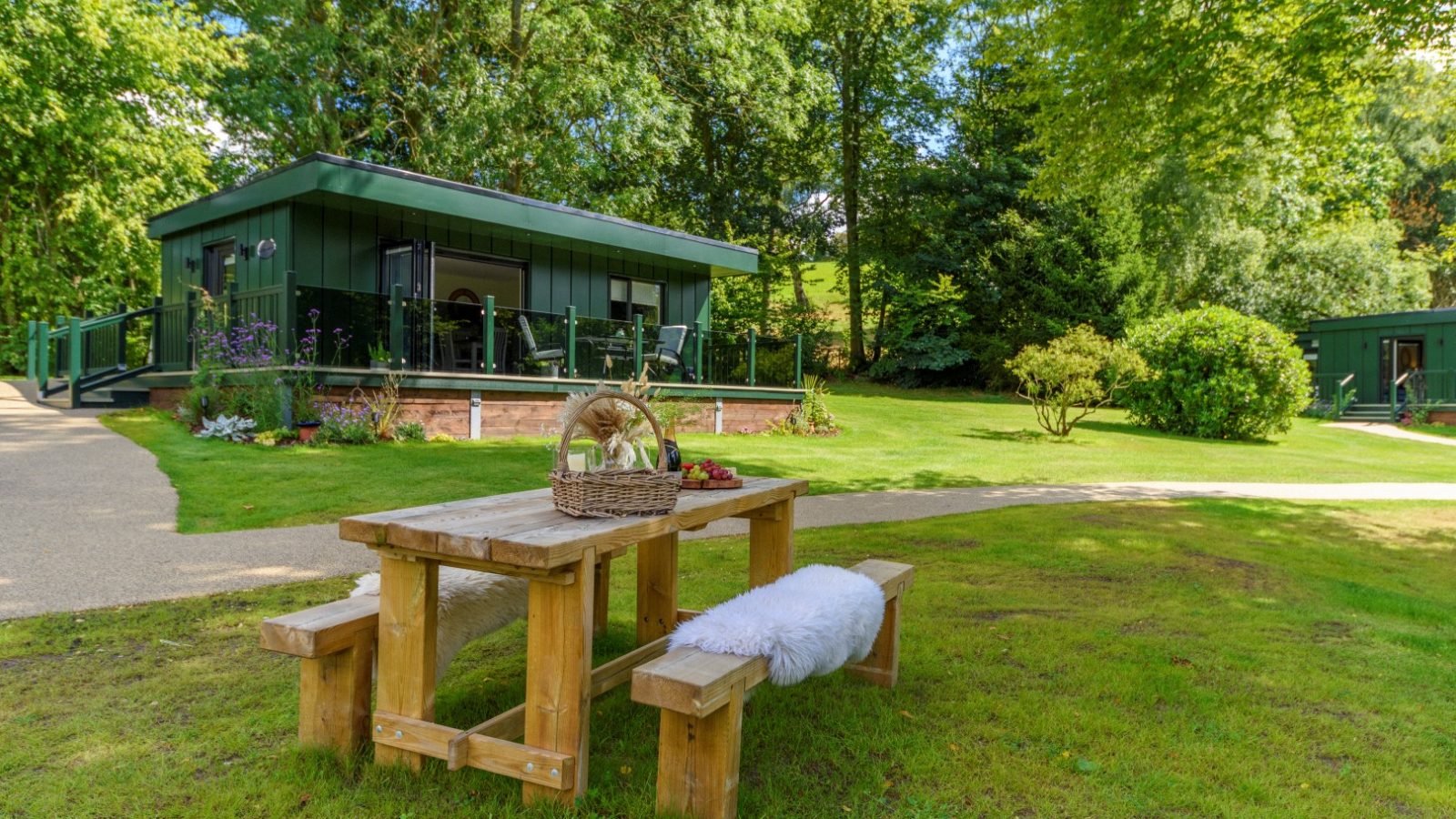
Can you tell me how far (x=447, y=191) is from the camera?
1123 cm

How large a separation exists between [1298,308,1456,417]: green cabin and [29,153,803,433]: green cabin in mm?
17372

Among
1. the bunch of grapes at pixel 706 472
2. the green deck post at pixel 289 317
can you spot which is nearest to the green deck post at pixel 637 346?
the green deck post at pixel 289 317

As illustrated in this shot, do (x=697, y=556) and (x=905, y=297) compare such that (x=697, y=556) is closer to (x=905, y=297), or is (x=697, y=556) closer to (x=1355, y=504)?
(x=1355, y=504)

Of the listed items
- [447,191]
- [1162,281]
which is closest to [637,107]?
[447,191]

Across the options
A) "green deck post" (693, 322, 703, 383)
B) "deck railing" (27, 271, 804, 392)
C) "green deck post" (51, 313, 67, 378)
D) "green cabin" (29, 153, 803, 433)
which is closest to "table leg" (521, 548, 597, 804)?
"green cabin" (29, 153, 803, 433)

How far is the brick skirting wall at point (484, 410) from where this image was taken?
10523 millimetres

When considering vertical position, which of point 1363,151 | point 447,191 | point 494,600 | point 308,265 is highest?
point 1363,151

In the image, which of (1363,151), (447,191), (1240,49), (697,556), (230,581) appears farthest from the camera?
(1363,151)

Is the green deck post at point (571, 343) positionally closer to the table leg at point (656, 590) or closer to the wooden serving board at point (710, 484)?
the table leg at point (656, 590)

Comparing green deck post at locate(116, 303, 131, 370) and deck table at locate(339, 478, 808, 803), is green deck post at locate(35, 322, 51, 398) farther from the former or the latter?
deck table at locate(339, 478, 808, 803)

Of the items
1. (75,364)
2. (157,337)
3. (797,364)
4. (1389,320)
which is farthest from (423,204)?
(1389,320)

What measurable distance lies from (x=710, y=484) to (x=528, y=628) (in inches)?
41.6

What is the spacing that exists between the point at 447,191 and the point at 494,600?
949 cm

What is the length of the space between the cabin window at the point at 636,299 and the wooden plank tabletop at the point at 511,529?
12.3 metres
